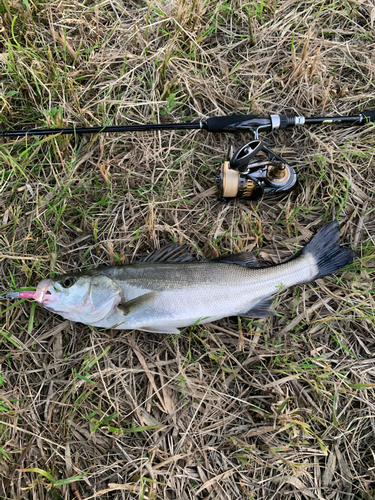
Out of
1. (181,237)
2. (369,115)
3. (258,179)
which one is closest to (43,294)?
(181,237)

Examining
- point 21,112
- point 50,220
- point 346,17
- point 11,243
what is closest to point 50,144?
point 21,112

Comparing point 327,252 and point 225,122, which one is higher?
point 225,122

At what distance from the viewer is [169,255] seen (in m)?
2.89

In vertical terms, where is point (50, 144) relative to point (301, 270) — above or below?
above

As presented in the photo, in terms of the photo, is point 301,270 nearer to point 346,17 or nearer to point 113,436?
point 113,436

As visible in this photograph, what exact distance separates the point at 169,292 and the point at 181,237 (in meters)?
0.60

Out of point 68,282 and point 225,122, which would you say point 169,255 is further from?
point 225,122

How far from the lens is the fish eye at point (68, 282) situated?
8.70 ft

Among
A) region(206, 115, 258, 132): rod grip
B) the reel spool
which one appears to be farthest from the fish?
region(206, 115, 258, 132): rod grip

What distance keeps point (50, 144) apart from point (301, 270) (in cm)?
258

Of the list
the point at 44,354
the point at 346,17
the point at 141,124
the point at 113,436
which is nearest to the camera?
the point at 113,436

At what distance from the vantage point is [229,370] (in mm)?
2840

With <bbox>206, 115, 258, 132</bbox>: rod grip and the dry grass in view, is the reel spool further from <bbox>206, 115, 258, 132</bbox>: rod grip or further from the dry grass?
<bbox>206, 115, 258, 132</bbox>: rod grip

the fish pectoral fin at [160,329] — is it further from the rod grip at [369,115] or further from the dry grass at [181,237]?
the rod grip at [369,115]
